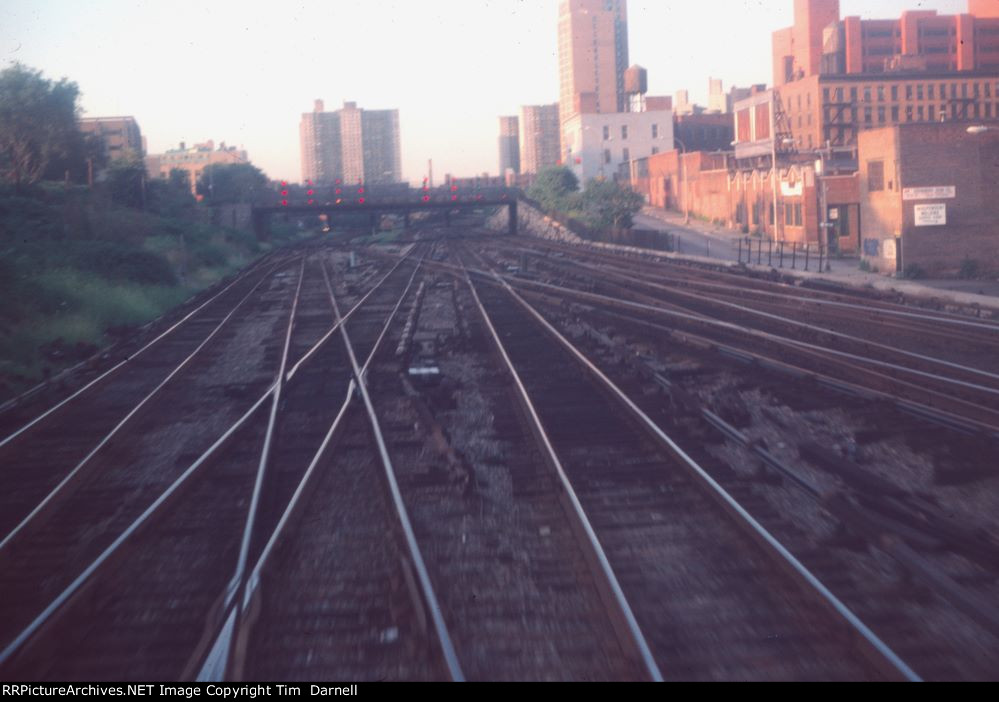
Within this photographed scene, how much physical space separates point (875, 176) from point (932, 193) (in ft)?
7.85

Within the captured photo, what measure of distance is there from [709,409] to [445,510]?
414 centimetres

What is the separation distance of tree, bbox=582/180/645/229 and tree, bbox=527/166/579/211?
9882mm

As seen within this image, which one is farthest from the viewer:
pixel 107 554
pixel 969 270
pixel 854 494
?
pixel 969 270

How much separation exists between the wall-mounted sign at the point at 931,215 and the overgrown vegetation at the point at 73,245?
2163 cm

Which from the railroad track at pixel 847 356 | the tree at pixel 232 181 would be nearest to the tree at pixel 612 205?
the tree at pixel 232 181

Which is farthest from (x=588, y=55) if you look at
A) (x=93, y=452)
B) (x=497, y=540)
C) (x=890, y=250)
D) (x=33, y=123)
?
(x=497, y=540)

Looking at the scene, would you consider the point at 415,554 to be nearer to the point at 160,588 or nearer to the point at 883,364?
the point at 160,588

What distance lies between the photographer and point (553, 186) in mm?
67312

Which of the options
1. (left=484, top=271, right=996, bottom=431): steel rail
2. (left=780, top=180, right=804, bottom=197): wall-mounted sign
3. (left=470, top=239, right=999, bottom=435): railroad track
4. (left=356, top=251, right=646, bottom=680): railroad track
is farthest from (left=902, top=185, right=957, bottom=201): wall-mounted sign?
(left=356, top=251, right=646, bottom=680): railroad track

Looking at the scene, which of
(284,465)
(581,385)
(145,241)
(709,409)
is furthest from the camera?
(145,241)

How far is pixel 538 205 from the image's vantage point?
67.4 m

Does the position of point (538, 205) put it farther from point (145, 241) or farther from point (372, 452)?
point (372, 452)

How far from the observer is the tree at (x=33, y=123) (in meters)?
34.4
